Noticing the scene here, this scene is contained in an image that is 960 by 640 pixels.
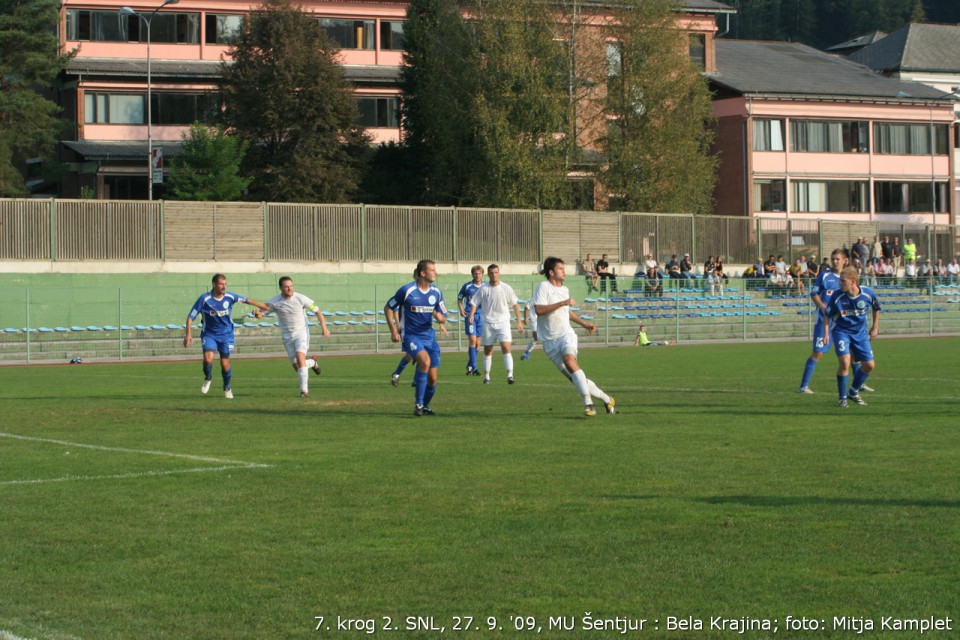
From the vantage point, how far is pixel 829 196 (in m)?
77.1

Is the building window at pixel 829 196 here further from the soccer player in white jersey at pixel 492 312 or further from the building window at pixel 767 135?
the soccer player in white jersey at pixel 492 312

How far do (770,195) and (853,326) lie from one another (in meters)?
58.3

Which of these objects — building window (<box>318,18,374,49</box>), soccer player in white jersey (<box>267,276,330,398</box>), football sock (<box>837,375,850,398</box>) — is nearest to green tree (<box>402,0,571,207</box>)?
building window (<box>318,18,374,49</box>)

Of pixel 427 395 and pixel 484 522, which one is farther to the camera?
pixel 427 395

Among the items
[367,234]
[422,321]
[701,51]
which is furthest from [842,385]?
[701,51]

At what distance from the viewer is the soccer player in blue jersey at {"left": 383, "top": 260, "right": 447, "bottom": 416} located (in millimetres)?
17703

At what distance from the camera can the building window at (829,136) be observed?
75.6m

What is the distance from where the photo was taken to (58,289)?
38375 millimetres

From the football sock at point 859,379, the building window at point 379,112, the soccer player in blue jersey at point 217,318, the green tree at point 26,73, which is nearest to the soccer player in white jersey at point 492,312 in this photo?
the soccer player in blue jersey at point 217,318

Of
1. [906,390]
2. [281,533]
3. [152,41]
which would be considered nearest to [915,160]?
[152,41]

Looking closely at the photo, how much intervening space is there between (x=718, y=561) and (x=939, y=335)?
43.4m

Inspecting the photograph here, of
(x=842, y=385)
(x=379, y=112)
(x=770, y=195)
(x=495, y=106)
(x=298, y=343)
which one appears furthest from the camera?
(x=770, y=195)

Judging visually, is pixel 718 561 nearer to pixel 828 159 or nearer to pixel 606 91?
pixel 606 91

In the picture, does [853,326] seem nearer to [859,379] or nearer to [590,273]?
[859,379]
